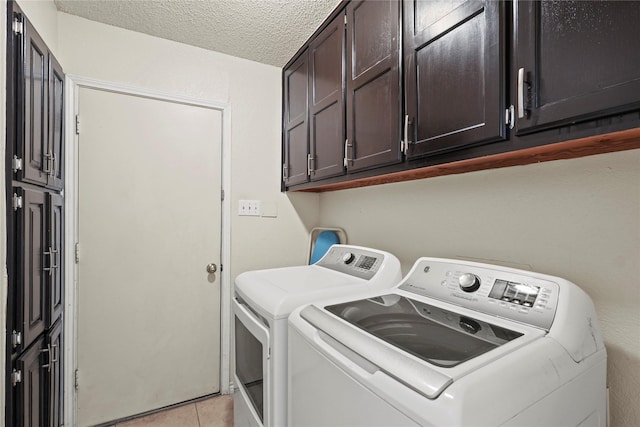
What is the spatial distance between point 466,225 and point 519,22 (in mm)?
799

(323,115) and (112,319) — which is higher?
(323,115)

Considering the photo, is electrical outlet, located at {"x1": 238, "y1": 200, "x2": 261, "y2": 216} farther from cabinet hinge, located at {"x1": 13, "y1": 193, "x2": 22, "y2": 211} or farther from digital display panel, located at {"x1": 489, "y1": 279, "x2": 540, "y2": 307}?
digital display panel, located at {"x1": 489, "y1": 279, "x2": 540, "y2": 307}

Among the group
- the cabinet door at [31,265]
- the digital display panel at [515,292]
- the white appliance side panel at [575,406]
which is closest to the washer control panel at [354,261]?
the digital display panel at [515,292]

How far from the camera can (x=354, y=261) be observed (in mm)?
1642

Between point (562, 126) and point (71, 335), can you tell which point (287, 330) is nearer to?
point (562, 126)

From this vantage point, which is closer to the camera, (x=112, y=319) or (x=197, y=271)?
(x=112, y=319)

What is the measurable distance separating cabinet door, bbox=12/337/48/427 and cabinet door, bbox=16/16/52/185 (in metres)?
0.72

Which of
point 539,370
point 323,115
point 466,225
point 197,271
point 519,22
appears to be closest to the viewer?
point 539,370

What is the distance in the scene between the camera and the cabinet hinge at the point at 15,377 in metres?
1.11

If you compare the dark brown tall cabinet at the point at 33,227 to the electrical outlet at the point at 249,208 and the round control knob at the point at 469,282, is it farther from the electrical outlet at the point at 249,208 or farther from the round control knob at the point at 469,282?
the round control knob at the point at 469,282

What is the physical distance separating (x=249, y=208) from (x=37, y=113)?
1240 mm

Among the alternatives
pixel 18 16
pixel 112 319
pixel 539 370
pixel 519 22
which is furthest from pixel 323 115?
pixel 112 319

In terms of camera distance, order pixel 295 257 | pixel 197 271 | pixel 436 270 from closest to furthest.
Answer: pixel 436 270, pixel 197 271, pixel 295 257

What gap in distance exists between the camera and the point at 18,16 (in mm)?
1143
